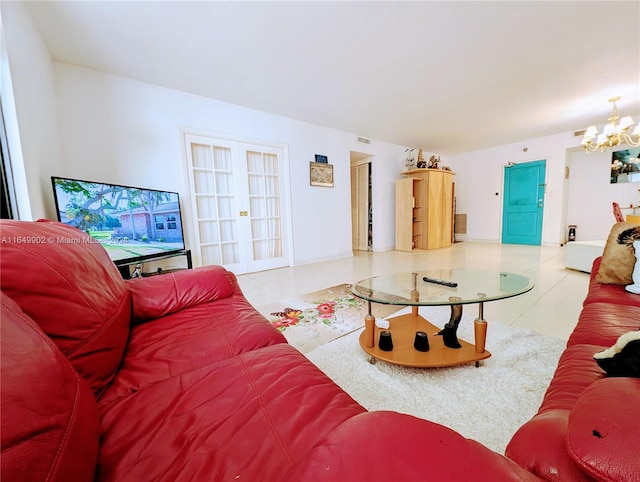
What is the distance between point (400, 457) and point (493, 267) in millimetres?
4271

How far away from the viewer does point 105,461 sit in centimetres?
50

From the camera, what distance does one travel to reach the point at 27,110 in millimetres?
1796

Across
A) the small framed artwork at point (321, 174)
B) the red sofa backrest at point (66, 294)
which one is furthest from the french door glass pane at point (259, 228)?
the red sofa backrest at point (66, 294)

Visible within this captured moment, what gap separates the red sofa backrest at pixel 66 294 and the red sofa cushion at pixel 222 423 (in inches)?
6.4

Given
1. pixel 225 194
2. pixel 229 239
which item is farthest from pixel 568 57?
pixel 229 239

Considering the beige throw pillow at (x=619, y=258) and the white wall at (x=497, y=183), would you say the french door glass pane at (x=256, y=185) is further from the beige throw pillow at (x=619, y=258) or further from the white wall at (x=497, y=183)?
the white wall at (x=497, y=183)

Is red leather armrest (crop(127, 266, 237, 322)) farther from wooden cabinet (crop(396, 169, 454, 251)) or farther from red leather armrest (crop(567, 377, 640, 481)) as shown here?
wooden cabinet (crop(396, 169, 454, 251))

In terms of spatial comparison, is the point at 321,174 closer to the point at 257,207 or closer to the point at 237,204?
the point at 257,207

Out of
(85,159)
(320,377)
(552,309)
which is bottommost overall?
(552,309)

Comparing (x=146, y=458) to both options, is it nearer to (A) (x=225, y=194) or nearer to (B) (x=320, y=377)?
(B) (x=320, y=377)

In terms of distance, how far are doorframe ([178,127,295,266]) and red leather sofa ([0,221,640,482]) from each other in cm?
237

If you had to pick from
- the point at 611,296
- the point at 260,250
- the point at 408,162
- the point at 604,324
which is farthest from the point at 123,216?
the point at 408,162

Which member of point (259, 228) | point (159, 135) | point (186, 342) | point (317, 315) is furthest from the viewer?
point (259, 228)

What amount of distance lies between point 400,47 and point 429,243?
13.5 feet
